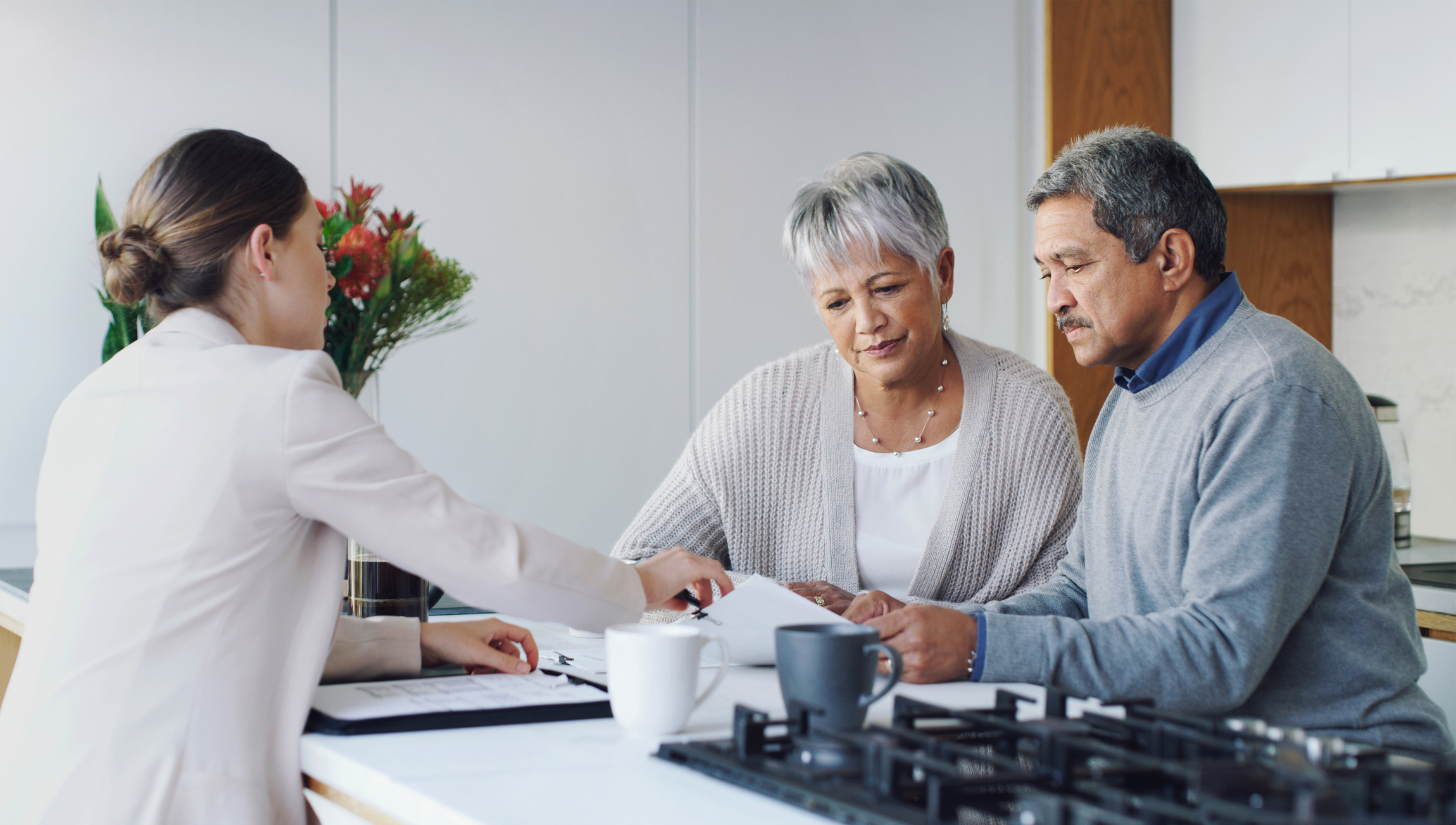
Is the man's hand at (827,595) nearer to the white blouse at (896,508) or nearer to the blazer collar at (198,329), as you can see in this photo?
the white blouse at (896,508)

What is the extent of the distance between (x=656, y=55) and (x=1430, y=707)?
2778mm

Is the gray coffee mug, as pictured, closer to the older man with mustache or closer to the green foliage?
the older man with mustache

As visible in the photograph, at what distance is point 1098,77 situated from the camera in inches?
150

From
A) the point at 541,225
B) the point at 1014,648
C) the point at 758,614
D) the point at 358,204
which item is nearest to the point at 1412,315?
the point at 541,225

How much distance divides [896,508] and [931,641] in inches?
26.3

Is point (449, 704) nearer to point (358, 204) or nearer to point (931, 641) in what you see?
point (931, 641)

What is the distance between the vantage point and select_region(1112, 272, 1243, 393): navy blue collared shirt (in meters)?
1.41

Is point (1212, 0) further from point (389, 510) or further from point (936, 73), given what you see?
point (389, 510)

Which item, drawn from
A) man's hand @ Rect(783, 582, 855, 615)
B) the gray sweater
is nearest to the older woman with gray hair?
man's hand @ Rect(783, 582, 855, 615)

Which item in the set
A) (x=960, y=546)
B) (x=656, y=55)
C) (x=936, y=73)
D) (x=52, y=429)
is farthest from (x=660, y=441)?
(x=52, y=429)

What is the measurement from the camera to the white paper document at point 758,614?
1343 millimetres

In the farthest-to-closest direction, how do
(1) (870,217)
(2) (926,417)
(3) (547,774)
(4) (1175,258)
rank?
(2) (926,417)
(1) (870,217)
(4) (1175,258)
(3) (547,774)

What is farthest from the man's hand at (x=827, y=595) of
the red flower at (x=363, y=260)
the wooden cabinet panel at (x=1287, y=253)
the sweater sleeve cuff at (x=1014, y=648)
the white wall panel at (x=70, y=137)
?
the wooden cabinet panel at (x=1287, y=253)

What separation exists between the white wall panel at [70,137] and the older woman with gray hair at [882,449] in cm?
164
